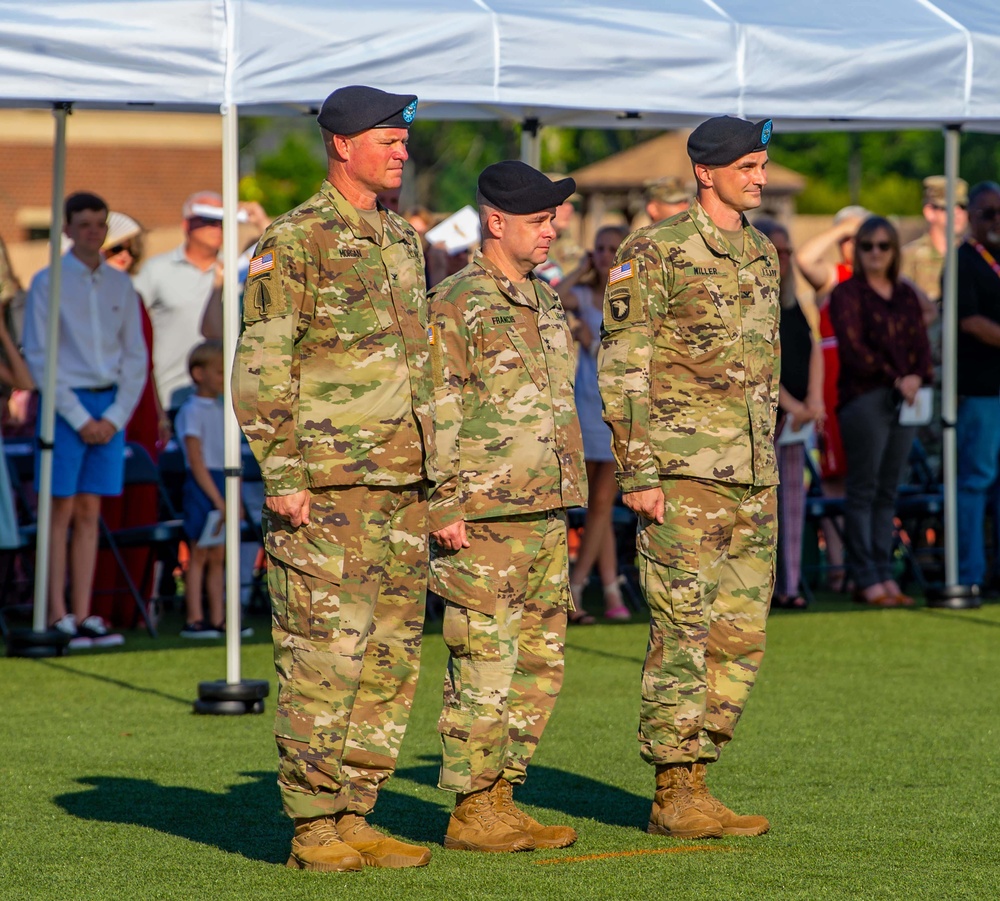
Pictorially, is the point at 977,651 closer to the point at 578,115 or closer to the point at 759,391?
the point at 578,115

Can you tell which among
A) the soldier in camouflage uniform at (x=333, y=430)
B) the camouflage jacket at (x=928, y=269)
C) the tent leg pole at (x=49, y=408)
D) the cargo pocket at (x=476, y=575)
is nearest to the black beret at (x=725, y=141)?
the soldier in camouflage uniform at (x=333, y=430)

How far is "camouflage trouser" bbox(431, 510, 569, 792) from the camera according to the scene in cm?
546

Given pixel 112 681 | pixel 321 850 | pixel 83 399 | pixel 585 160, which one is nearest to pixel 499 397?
pixel 321 850

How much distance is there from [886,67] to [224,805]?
470cm

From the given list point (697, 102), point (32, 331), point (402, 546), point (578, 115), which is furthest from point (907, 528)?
point (402, 546)

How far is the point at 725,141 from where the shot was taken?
5645 millimetres

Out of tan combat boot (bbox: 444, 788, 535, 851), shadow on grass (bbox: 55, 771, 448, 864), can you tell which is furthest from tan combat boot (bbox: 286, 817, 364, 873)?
tan combat boot (bbox: 444, 788, 535, 851)

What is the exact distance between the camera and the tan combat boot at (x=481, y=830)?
5.52 meters

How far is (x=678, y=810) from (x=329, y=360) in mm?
1832

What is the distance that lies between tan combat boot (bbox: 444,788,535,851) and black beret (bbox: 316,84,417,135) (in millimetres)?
2031

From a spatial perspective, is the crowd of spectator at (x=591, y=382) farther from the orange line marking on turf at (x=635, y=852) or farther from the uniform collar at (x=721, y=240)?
the orange line marking on turf at (x=635, y=852)

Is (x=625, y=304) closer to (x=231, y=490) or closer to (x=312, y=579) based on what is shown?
(x=312, y=579)

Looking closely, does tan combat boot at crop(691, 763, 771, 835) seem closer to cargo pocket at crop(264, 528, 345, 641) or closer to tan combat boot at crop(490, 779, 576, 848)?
tan combat boot at crop(490, 779, 576, 848)

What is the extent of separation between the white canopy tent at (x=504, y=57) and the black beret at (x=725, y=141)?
82.5 inches
